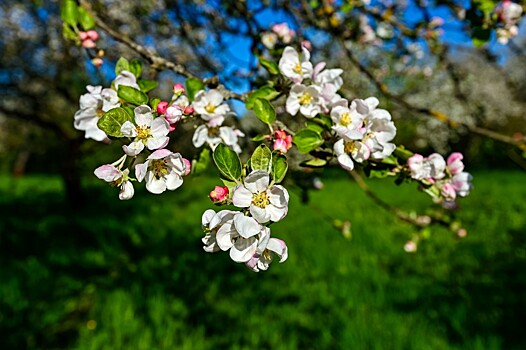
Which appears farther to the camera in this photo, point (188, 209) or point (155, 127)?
point (188, 209)

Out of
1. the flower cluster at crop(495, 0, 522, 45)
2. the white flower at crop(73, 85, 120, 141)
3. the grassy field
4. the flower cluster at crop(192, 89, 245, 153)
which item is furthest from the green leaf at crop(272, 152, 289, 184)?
the grassy field

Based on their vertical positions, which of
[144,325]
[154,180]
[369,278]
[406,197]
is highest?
[154,180]

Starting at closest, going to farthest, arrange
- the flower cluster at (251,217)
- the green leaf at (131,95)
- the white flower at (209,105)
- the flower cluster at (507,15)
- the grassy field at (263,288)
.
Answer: the flower cluster at (251,217) → the green leaf at (131,95) → the white flower at (209,105) → the flower cluster at (507,15) → the grassy field at (263,288)

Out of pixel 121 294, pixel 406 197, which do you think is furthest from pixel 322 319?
pixel 406 197

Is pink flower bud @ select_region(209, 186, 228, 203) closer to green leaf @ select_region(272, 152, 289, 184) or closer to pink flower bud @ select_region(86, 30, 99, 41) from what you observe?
green leaf @ select_region(272, 152, 289, 184)

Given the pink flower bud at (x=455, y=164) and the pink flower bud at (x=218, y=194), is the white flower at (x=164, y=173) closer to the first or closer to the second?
the pink flower bud at (x=218, y=194)

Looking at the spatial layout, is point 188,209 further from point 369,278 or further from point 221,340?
point 221,340

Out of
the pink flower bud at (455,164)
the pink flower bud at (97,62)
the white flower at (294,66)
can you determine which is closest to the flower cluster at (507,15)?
the pink flower bud at (455,164)

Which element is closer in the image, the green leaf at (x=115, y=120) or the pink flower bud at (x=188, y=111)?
the green leaf at (x=115, y=120)
